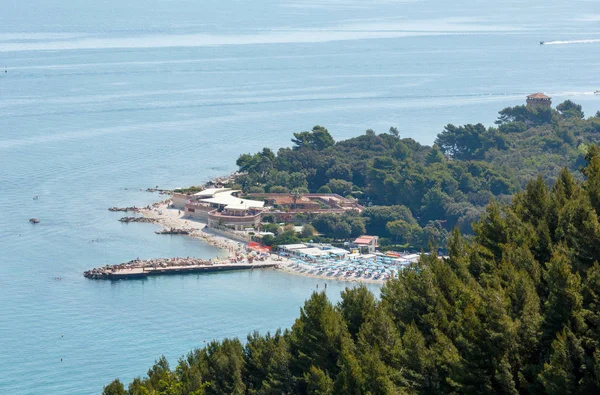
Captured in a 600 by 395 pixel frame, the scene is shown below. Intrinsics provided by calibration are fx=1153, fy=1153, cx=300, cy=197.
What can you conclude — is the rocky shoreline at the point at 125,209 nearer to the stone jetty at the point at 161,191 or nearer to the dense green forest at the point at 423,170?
the stone jetty at the point at 161,191

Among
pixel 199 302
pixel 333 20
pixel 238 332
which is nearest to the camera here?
pixel 238 332

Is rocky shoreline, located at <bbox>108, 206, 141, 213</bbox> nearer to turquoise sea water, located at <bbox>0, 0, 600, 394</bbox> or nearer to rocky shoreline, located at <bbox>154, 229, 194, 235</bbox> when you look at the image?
turquoise sea water, located at <bbox>0, 0, 600, 394</bbox>

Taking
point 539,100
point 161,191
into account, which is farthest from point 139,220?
point 539,100

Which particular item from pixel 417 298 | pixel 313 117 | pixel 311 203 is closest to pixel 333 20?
pixel 313 117

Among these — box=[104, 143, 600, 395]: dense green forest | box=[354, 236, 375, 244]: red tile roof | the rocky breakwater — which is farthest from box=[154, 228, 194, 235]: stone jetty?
box=[104, 143, 600, 395]: dense green forest

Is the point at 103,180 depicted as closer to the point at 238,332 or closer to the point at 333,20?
the point at 238,332
